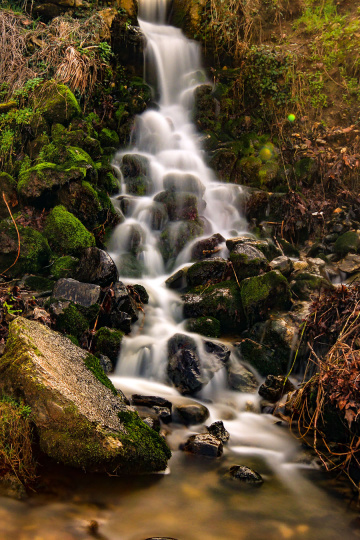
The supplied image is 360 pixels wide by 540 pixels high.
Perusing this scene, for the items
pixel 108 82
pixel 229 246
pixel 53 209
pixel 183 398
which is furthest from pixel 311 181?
pixel 183 398

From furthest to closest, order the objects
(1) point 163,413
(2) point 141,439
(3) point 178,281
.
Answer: (3) point 178,281
(1) point 163,413
(2) point 141,439

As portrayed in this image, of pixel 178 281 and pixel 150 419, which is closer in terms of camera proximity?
pixel 150 419

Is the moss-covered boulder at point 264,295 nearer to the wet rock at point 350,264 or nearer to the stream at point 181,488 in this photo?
the stream at point 181,488

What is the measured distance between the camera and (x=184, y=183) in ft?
29.3

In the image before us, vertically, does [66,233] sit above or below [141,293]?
above

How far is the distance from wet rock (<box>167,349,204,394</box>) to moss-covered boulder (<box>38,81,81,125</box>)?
5.31 metres

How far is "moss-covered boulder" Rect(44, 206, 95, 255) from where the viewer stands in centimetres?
650

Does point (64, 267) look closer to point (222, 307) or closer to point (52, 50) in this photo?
point (222, 307)

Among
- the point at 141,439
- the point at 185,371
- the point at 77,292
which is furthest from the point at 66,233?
the point at 141,439

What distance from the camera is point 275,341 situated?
18.5ft

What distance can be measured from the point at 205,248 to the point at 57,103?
3.97 m

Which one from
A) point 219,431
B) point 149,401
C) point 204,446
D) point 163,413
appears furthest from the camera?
point 149,401

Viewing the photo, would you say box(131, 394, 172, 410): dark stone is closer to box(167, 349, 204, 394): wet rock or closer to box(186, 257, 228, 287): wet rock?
box(167, 349, 204, 394): wet rock

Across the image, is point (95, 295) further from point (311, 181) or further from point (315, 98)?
point (315, 98)
